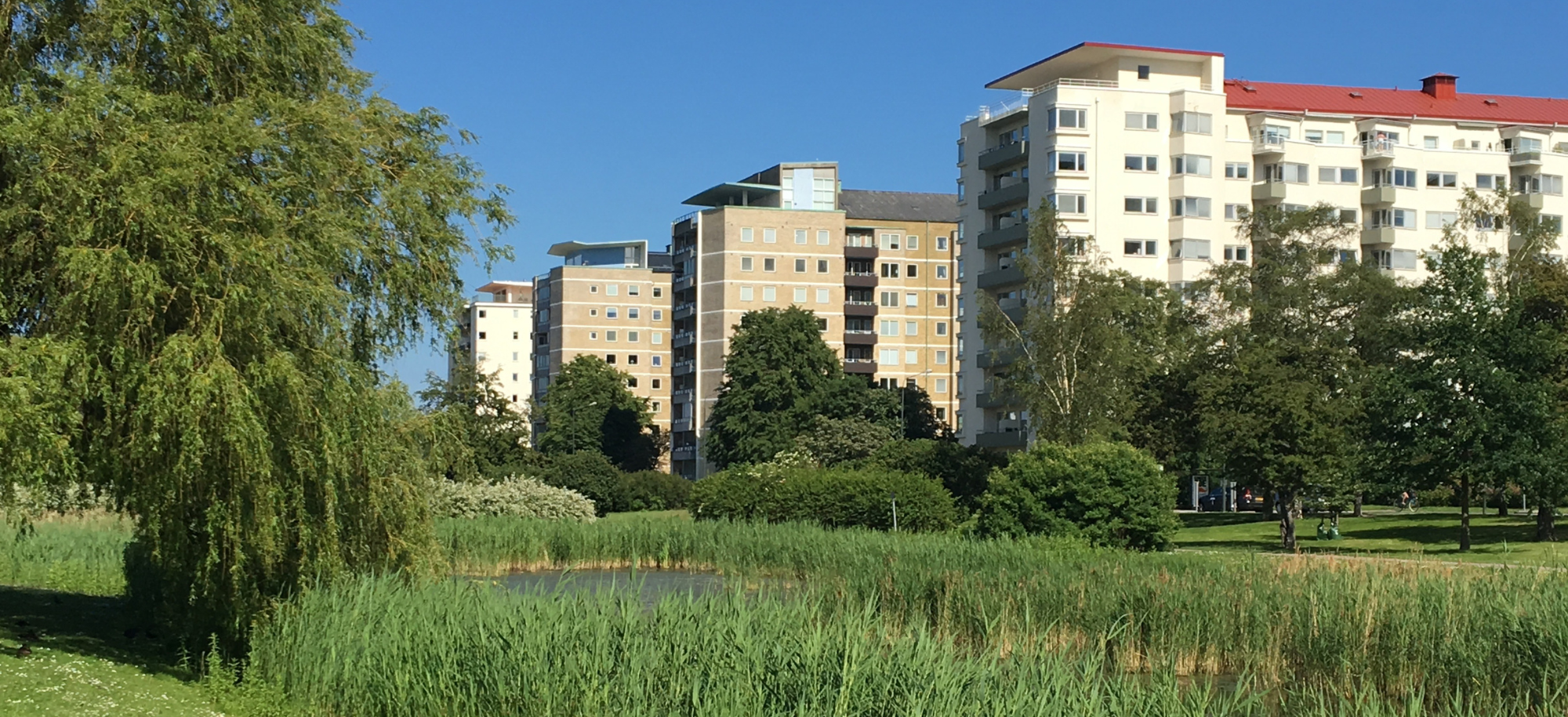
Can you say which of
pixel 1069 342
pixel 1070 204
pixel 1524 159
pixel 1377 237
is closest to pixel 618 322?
pixel 1070 204

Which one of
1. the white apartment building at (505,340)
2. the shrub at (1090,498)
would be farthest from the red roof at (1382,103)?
the white apartment building at (505,340)

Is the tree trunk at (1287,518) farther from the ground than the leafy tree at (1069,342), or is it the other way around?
the leafy tree at (1069,342)

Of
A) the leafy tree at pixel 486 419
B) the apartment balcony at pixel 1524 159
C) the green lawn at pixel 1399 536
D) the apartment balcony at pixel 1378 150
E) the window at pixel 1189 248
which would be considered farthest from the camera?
the apartment balcony at pixel 1524 159

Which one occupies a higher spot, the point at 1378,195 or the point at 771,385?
the point at 1378,195

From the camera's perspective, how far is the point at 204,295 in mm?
18438

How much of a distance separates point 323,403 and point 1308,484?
37.8 metres

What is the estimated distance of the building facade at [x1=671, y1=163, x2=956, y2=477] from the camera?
129 meters

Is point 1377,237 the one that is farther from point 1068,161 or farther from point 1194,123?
point 1068,161

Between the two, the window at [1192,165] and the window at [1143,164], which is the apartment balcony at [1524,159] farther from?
the window at [1143,164]

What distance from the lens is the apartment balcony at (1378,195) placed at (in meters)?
91.0

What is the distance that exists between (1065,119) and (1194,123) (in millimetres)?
7460

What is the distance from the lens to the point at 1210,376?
5584cm

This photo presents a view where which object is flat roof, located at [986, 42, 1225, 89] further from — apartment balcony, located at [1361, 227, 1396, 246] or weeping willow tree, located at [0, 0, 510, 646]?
weeping willow tree, located at [0, 0, 510, 646]

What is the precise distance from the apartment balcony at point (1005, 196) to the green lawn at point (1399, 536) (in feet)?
83.0
